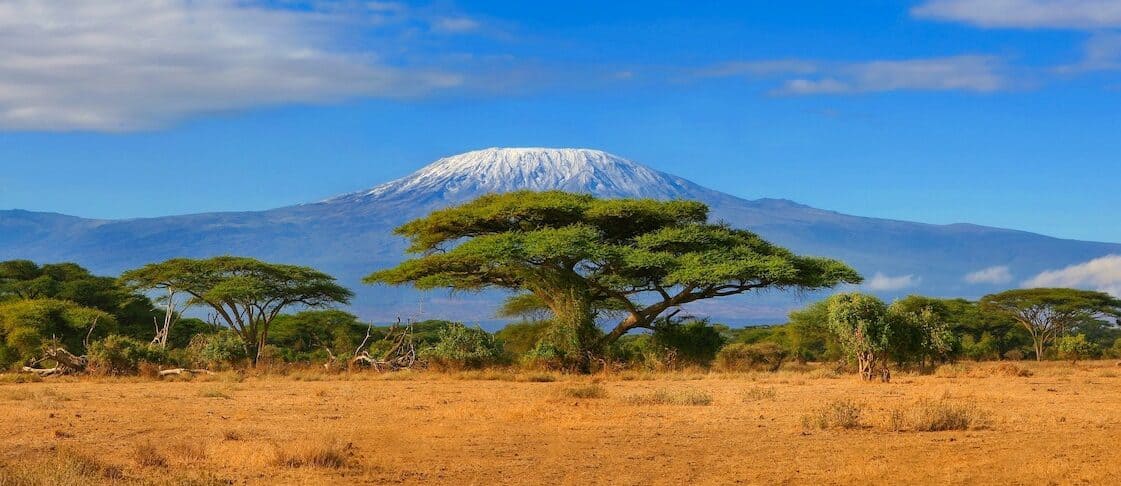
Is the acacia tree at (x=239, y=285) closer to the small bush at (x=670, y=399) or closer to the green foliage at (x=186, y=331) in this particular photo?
the green foliage at (x=186, y=331)

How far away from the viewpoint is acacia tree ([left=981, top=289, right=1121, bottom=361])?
2447 inches

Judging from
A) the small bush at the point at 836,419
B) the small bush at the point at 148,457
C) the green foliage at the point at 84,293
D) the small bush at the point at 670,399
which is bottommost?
the small bush at the point at 148,457

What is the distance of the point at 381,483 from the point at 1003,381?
67.3 feet

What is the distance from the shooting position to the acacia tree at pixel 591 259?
35.1m

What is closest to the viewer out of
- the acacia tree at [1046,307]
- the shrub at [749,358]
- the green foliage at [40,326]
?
the shrub at [749,358]

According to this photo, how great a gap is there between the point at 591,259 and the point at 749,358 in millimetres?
7630

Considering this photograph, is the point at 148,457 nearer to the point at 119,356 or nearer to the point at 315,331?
the point at 119,356

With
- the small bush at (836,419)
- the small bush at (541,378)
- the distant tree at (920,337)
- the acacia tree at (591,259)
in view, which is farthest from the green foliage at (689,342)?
the small bush at (836,419)

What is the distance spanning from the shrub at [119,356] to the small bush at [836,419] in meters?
19.8

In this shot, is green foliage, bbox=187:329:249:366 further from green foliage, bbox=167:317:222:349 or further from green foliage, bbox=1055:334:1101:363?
green foliage, bbox=1055:334:1101:363

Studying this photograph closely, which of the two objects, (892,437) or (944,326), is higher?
(944,326)

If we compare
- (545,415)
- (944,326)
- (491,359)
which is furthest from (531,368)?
(545,415)

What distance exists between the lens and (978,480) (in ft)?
42.7

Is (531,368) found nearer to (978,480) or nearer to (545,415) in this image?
(545,415)
